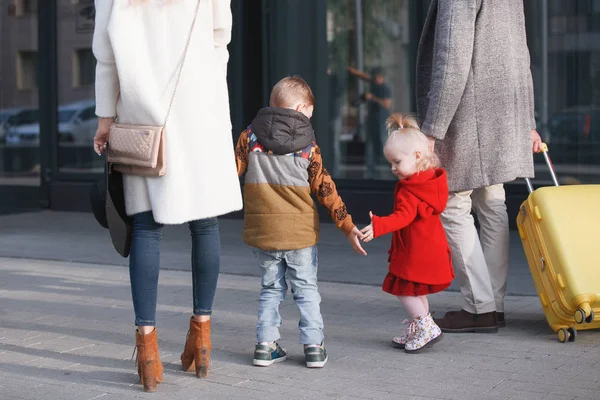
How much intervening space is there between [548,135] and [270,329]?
560 cm

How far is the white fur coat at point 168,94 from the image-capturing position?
4125mm

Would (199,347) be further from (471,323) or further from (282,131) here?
(471,323)

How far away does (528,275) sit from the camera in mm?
6984

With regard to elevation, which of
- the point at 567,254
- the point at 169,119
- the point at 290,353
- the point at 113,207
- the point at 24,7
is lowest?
the point at 290,353

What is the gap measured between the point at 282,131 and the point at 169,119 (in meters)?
0.54

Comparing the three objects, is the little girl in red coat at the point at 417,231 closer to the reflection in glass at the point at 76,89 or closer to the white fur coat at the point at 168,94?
the white fur coat at the point at 168,94

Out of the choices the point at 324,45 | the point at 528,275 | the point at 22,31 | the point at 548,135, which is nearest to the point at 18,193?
the point at 22,31

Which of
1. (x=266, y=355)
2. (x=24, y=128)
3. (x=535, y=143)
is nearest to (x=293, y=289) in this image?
(x=266, y=355)

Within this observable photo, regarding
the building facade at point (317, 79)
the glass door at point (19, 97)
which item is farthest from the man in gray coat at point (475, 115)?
the glass door at point (19, 97)

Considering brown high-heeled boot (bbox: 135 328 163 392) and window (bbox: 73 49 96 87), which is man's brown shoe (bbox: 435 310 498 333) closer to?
brown high-heeled boot (bbox: 135 328 163 392)

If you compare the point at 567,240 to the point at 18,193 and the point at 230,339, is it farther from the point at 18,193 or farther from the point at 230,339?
the point at 18,193

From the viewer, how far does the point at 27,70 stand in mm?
12531

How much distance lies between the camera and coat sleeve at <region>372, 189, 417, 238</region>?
179 inches

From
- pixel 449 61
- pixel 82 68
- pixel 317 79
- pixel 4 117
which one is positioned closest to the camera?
pixel 449 61
